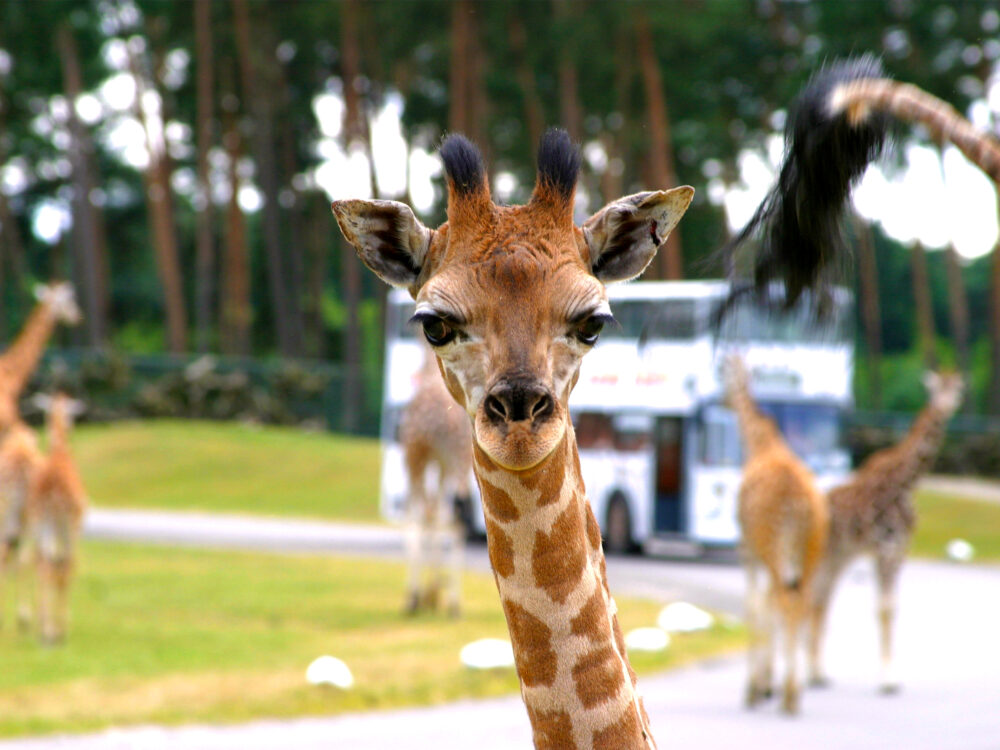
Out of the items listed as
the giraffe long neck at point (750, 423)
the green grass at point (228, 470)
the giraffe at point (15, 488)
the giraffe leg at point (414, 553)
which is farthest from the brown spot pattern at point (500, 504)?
the green grass at point (228, 470)

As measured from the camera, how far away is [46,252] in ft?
207

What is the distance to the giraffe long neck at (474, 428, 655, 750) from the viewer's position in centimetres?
337

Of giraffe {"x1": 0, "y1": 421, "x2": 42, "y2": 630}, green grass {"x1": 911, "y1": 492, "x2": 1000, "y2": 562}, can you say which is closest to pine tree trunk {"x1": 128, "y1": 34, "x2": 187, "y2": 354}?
green grass {"x1": 911, "y1": 492, "x2": 1000, "y2": 562}

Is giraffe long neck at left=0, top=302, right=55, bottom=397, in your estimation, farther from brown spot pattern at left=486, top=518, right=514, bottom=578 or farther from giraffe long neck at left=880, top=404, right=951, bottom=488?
brown spot pattern at left=486, top=518, right=514, bottom=578

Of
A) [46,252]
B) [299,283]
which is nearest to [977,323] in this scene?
[299,283]

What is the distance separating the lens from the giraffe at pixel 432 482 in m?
16.2

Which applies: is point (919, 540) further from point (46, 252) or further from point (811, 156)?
point (46, 252)

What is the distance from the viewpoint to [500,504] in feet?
11.1

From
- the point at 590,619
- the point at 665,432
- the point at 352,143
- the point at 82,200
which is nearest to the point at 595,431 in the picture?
the point at 665,432

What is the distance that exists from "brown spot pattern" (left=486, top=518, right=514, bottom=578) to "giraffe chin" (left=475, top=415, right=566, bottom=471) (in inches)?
13.4

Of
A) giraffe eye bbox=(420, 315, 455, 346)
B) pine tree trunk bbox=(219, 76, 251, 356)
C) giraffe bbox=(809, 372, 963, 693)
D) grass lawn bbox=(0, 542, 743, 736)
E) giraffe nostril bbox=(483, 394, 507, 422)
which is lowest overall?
grass lawn bbox=(0, 542, 743, 736)

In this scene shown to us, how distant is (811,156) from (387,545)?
72.4 feet

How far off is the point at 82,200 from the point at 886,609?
3662cm

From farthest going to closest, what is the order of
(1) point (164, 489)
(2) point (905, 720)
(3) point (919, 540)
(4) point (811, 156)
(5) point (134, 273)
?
(5) point (134, 273)
(1) point (164, 489)
(3) point (919, 540)
(2) point (905, 720)
(4) point (811, 156)
